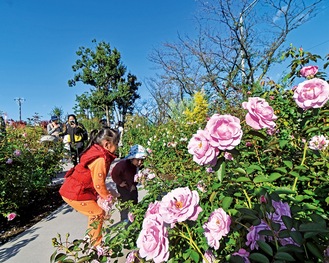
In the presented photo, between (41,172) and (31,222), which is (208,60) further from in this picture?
(31,222)

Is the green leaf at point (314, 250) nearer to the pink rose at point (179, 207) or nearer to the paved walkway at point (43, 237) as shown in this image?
the pink rose at point (179, 207)

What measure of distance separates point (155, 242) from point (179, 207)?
0.36ft

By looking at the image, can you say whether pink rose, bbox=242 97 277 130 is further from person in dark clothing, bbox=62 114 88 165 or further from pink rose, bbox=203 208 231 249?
person in dark clothing, bbox=62 114 88 165

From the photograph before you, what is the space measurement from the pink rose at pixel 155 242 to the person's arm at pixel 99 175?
155 centimetres

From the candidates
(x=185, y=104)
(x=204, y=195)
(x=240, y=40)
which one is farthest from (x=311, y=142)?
(x=240, y=40)

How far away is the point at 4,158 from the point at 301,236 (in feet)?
12.2

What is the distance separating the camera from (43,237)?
3002 mm

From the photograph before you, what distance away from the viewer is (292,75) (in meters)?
1.88

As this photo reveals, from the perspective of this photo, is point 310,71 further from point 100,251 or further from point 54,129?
point 54,129

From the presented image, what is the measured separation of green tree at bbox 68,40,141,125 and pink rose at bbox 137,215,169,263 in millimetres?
30623

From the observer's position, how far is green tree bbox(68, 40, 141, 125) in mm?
31141

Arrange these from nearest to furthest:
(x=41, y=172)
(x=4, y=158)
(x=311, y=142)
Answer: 1. (x=311, y=142)
2. (x=4, y=158)
3. (x=41, y=172)

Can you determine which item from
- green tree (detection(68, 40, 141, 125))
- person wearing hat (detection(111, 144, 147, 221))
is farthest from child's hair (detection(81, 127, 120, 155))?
green tree (detection(68, 40, 141, 125))

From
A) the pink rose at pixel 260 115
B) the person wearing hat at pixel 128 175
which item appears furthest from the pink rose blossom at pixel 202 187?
the person wearing hat at pixel 128 175
